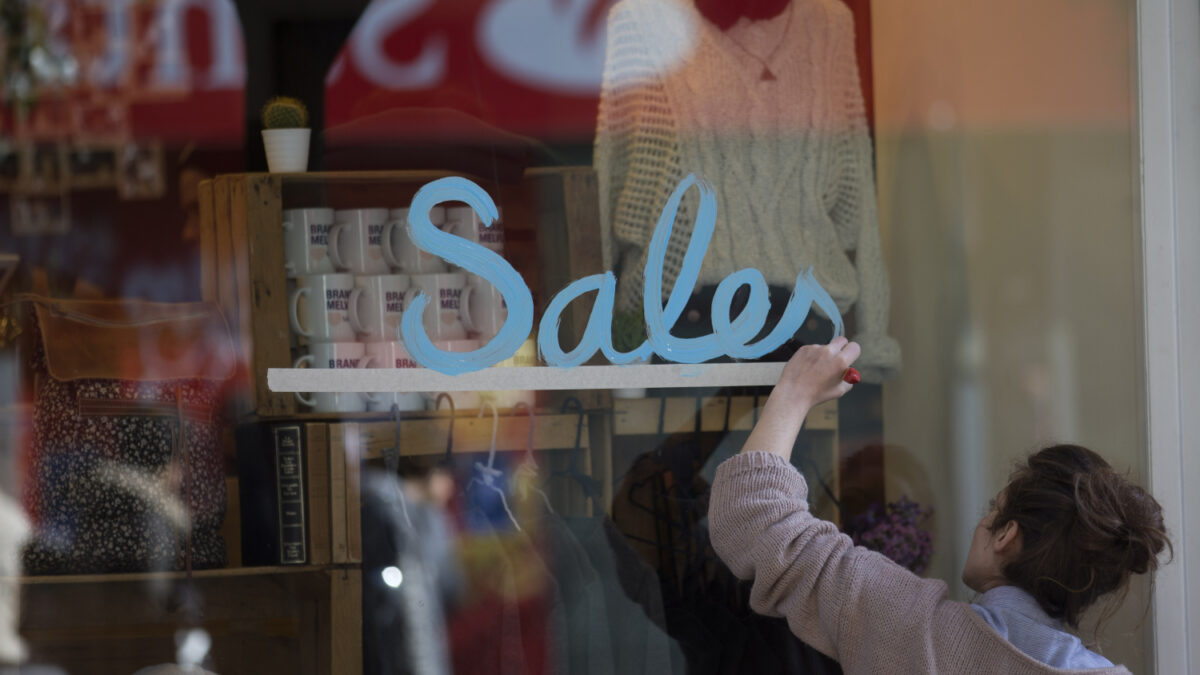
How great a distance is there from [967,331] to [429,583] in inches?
43.2

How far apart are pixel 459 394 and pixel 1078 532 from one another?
0.96m

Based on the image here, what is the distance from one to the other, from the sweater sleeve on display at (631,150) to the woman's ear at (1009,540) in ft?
2.39

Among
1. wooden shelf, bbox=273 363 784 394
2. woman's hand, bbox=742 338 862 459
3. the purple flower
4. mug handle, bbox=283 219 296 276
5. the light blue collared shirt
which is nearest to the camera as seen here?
the light blue collared shirt

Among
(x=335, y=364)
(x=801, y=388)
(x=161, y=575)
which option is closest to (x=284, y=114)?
(x=335, y=364)

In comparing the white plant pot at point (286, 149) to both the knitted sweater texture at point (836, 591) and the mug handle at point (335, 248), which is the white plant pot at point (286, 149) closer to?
the mug handle at point (335, 248)

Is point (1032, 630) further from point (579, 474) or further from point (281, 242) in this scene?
point (281, 242)

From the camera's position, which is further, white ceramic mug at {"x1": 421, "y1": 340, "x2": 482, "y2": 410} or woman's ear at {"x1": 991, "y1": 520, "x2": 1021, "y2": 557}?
white ceramic mug at {"x1": 421, "y1": 340, "x2": 482, "y2": 410}

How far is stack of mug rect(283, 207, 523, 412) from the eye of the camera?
1.97 metres

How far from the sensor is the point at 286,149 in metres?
2.12

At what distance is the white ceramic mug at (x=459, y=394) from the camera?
194cm

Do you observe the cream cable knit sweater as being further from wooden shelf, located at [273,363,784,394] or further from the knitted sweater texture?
the knitted sweater texture

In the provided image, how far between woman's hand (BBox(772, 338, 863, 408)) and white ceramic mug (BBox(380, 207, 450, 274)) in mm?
579

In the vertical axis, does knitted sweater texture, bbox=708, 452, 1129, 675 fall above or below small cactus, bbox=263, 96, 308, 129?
below

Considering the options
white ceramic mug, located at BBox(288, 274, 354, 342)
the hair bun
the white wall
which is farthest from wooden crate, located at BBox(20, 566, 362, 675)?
the hair bun
